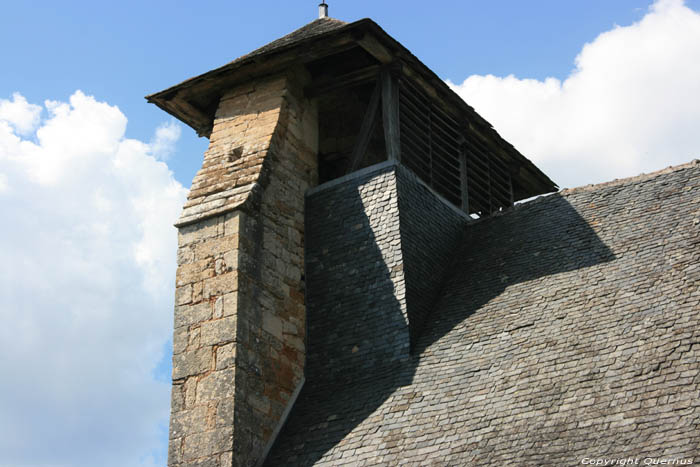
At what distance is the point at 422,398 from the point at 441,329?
111cm

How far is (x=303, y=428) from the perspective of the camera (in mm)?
10016

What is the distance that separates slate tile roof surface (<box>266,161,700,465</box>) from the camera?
26.6 ft

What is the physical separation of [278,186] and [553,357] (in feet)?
13.1

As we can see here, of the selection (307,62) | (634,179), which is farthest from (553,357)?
(307,62)

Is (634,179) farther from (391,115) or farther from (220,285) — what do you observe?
(220,285)

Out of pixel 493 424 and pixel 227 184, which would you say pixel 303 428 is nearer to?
pixel 493 424

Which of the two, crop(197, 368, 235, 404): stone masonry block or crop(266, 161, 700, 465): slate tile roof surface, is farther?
crop(197, 368, 235, 404): stone masonry block

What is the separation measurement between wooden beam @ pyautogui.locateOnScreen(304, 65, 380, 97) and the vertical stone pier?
0.55 feet

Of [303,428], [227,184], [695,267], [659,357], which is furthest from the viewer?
[227,184]

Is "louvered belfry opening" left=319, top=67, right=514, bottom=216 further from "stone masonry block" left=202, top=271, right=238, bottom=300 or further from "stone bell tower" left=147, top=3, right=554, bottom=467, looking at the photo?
"stone masonry block" left=202, top=271, right=238, bottom=300

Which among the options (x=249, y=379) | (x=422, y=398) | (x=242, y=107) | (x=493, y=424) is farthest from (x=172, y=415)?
(x=242, y=107)

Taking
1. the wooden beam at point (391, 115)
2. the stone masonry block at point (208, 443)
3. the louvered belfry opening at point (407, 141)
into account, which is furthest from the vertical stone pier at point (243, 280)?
the wooden beam at point (391, 115)

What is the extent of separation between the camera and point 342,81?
41.2 feet

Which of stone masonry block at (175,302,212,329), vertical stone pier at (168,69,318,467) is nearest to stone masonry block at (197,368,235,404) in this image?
vertical stone pier at (168,69,318,467)
